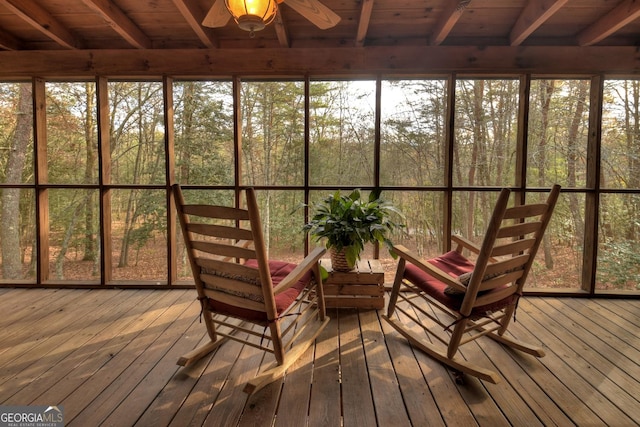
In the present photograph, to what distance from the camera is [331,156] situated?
3.50 metres

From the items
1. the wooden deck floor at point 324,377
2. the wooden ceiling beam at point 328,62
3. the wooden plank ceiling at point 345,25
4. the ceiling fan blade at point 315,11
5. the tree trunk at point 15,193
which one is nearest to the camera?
the wooden deck floor at point 324,377

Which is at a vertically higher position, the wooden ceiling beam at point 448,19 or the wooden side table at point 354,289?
the wooden ceiling beam at point 448,19

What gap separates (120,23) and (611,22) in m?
4.14

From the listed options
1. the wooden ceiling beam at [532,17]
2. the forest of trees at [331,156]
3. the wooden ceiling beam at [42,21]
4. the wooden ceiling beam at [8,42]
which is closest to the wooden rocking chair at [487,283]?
the forest of trees at [331,156]

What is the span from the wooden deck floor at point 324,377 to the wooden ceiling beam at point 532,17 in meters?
2.42

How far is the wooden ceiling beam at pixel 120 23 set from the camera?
2.48 m

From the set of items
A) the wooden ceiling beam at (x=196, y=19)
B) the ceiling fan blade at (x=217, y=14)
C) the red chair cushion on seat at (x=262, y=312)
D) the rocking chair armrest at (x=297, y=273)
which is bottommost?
the red chair cushion on seat at (x=262, y=312)

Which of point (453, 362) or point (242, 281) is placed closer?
point (242, 281)

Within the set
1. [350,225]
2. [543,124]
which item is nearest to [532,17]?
[543,124]

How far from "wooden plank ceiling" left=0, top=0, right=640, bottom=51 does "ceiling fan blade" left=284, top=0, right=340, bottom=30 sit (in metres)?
0.62

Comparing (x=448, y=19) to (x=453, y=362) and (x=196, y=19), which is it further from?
(x=453, y=362)

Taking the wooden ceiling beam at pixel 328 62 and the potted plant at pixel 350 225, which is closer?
the potted plant at pixel 350 225

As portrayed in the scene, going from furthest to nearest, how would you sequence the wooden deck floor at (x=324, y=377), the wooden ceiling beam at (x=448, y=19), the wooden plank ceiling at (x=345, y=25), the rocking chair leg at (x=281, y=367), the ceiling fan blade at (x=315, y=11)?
the wooden plank ceiling at (x=345, y=25) < the wooden ceiling beam at (x=448, y=19) < the ceiling fan blade at (x=315, y=11) < the rocking chair leg at (x=281, y=367) < the wooden deck floor at (x=324, y=377)

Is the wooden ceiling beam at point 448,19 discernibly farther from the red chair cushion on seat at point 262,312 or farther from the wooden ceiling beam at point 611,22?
the red chair cushion on seat at point 262,312
